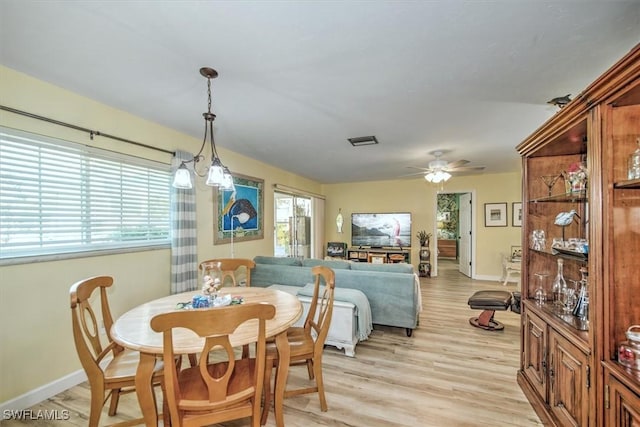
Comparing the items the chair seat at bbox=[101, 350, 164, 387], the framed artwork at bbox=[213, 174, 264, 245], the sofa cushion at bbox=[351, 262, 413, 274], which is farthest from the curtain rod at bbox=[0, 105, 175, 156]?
the sofa cushion at bbox=[351, 262, 413, 274]

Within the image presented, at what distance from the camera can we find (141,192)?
2.84 meters

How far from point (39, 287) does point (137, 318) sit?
3.41ft

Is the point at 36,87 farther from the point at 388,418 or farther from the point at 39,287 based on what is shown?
the point at 388,418

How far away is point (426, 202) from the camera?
6.67m

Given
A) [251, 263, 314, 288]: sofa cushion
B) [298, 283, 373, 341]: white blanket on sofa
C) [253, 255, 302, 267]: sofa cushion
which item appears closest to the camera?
[298, 283, 373, 341]: white blanket on sofa

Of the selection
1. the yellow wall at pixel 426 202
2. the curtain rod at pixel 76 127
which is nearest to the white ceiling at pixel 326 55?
the curtain rod at pixel 76 127

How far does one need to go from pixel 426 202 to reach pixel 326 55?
562cm

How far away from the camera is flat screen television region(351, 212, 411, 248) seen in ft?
21.8

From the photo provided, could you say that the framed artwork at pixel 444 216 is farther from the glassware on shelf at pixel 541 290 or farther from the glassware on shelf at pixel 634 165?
the glassware on shelf at pixel 634 165

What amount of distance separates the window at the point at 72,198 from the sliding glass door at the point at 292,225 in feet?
8.70

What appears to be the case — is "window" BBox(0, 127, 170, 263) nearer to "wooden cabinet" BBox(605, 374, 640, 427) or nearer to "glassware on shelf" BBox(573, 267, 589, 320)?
"wooden cabinet" BBox(605, 374, 640, 427)

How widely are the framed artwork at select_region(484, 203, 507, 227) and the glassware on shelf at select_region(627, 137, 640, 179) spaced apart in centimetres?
544

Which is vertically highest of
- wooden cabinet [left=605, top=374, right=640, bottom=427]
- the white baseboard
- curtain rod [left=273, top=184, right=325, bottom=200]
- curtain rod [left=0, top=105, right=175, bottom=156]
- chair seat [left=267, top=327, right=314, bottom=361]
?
curtain rod [left=0, top=105, right=175, bottom=156]

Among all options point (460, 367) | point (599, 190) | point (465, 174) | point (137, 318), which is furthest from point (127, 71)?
point (465, 174)
